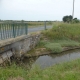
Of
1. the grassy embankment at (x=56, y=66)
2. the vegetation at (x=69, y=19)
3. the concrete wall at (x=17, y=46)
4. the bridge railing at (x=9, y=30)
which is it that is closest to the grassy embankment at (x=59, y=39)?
the grassy embankment at (x=56, y=66)

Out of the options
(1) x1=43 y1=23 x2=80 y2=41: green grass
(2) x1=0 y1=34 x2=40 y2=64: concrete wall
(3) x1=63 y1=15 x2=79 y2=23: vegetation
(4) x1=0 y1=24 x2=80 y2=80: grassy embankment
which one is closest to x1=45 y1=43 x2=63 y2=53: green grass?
(4) x1=0 y1=24 x2=80 y2=80: grassy embankment

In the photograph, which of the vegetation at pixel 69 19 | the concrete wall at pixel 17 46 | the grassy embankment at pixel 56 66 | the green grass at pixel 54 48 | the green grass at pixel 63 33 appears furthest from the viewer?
the vegetation at pixel 69 19

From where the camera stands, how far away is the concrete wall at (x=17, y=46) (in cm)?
954

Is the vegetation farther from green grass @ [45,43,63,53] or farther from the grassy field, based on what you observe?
green grass @ [45,43,63,53]

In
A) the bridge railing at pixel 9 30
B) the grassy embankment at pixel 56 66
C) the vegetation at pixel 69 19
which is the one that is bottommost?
the grassy embankment at pixel 56 66

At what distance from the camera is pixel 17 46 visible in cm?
1150

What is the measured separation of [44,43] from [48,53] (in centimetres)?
192

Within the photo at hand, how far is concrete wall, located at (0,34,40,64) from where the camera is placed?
954 cm

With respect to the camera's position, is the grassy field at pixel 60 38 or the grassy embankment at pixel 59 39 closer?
the grassy embankment at pixel 59 39

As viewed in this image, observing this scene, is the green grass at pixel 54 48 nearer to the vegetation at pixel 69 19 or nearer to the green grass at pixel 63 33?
the green grass at pixel 63 33

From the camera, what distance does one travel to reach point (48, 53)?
14180 mm

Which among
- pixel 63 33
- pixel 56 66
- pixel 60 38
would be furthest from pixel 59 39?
pixel 56 66

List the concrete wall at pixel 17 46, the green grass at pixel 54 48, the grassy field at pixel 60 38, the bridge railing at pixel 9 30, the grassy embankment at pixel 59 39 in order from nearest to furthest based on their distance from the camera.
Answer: the bridge railing at pixel 9 30 < the concrete wall at pixel 17 46 < the green grass at pixel 54 48 < the grassy embankment at pixel 59 39 < the grassy field at pixel 60 38

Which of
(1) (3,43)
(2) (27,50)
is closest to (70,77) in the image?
(1) (3,43)
